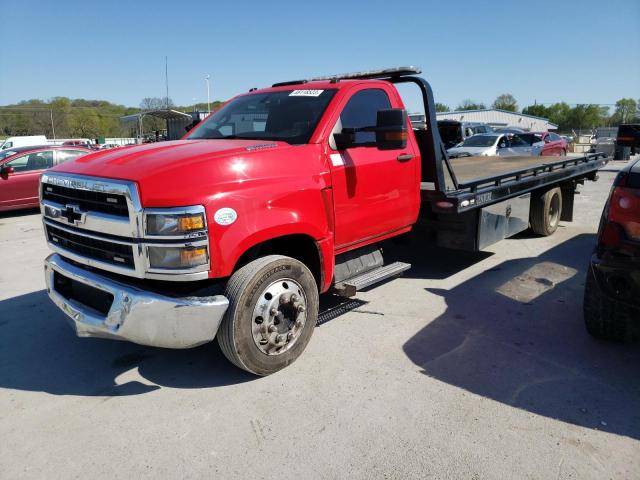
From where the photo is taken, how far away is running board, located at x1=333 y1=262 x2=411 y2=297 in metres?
4.13

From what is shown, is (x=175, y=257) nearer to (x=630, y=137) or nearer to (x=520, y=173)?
(x=520, y=173)

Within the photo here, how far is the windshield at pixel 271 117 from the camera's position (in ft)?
13.2

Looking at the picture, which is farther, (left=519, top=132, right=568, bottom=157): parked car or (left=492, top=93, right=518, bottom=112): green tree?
(left=492, top=93, right=518, bottom=112): green tree

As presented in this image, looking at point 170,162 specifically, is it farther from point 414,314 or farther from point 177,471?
point 414,314

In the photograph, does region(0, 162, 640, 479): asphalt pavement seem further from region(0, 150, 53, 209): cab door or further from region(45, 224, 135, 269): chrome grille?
region(0, 150, 53, 209): cab door

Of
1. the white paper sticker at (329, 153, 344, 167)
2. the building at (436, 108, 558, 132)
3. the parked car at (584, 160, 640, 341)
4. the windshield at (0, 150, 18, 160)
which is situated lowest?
the parked car at (584, 160, 640, 341)

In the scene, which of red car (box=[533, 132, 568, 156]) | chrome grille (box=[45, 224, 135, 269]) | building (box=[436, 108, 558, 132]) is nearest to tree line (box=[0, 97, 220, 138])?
building (box=[436, 108, 558, 132])

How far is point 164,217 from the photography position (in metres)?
2.92

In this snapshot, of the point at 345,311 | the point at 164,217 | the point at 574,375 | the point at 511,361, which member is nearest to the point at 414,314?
the point at 345,311

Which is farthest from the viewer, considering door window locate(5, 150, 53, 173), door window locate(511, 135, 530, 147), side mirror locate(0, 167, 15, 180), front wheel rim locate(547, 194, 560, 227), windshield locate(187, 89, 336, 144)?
door window locate(511, 135, 530, 147)

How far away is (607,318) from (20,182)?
38.1 ft

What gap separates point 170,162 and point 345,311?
7.68 ft

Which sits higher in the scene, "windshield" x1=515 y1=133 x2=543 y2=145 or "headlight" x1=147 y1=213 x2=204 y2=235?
"windshield" x1=515 y1=133 x2=543 y2=145

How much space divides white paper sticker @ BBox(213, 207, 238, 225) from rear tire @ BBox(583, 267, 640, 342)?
8.86 ft
